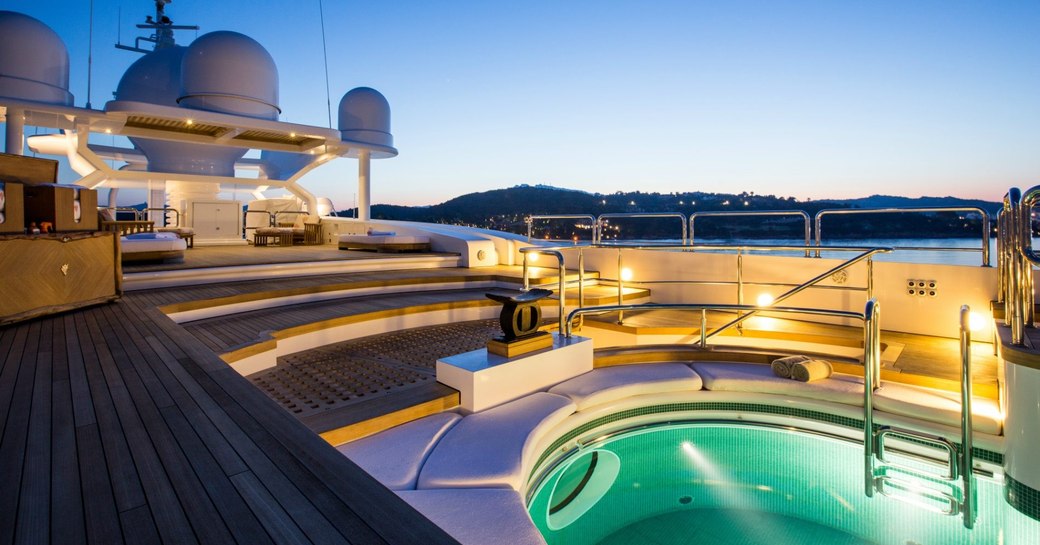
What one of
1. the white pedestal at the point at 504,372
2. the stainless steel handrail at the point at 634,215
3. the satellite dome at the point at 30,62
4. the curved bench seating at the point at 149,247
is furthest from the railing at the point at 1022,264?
the satellite dome at the point at 30,62

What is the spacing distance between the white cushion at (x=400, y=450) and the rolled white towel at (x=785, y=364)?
212cm

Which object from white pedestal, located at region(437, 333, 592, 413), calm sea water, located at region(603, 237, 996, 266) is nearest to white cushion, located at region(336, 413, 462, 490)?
white pedestal, located at region(437, 333, 592, 413)

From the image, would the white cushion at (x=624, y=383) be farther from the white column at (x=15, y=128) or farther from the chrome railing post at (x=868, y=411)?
the white column at (x=15, y=128)

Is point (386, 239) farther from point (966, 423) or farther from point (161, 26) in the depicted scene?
point (161, 26)

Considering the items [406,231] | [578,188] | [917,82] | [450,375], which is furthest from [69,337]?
[578,188]

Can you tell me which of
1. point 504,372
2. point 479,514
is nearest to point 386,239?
point 504,372

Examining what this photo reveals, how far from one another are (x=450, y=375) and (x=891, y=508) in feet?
7.78

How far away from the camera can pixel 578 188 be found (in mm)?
19766

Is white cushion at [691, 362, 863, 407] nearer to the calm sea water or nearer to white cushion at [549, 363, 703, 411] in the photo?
white cushion at [549, 363, 703, 411]

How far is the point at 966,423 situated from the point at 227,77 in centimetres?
1285

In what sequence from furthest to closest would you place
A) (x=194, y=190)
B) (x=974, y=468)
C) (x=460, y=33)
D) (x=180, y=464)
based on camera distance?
(x=194, y=190)
(x=460, y=33)
(x=974, y=468)
(x=180, y=464)

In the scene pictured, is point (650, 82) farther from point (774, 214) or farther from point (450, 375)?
point (450, 375)

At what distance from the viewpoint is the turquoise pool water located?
2461 millimetres

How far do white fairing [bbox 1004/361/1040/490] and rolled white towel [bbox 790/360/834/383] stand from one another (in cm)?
105
